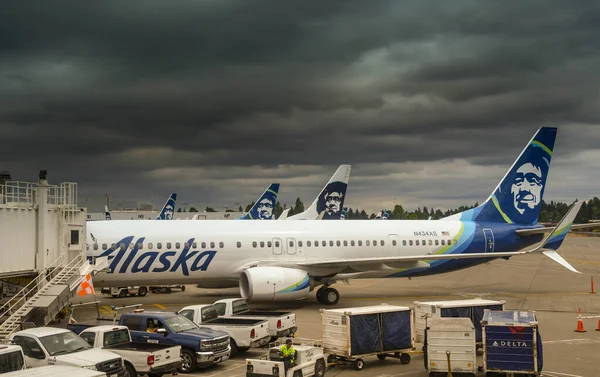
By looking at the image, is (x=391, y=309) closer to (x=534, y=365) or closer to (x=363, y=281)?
(x=534, y=365)

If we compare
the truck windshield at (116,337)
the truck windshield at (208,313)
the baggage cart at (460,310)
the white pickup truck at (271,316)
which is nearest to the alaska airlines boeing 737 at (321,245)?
the white pickup truck at (271,316)

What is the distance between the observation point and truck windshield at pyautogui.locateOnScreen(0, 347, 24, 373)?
14.3m

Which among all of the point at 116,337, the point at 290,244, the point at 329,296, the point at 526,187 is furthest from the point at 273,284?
the point at 526,187

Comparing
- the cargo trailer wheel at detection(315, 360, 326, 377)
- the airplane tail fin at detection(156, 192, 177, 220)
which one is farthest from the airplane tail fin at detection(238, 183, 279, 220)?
the cargo trailer wheel at detection(315, 360, 326, 377)

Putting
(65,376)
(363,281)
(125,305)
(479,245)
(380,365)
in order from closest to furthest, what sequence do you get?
(65,376) → (380,365) → (125,305) → (479,245) → (363,281)

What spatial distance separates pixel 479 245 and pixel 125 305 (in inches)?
843

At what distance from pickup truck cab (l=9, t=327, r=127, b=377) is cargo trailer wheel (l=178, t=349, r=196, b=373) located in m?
2.52

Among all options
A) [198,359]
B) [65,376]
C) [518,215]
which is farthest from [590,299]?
[65,376]

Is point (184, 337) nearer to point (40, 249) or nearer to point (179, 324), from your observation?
point (179, 324)

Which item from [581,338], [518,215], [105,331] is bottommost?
[581,338]

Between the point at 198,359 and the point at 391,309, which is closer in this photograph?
the point at 198,359

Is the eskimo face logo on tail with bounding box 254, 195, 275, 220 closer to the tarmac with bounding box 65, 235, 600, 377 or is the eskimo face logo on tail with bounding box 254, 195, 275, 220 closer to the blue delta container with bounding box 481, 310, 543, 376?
the tarmac with bounding box 65, 235, 600, 377

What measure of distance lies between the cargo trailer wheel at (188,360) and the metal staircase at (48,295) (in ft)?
19.1

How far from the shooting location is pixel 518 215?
39.3m
